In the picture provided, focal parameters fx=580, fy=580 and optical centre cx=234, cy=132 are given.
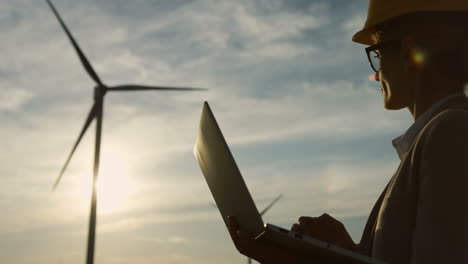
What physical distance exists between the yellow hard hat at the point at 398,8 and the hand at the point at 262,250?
182 cm

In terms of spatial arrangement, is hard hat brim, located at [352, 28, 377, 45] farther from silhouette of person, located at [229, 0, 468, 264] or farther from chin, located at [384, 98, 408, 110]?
chin, located at [384, 98, 408, 110]

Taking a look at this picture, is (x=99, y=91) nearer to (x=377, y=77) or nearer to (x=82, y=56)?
(x=82, y=56)

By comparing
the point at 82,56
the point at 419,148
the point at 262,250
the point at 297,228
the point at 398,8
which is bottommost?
the point at 262,250

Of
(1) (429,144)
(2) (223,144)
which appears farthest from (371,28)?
(2) (223,144)

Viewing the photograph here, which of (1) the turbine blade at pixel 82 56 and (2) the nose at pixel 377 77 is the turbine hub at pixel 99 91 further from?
(2) the nose at pixel 377 77

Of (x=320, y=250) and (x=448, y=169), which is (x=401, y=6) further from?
(x=320, y=250)

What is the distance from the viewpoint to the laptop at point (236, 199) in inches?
122

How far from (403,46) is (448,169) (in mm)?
1213

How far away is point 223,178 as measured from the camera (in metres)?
3.92

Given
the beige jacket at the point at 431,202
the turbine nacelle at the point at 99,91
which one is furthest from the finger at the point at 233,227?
the turbine nacelle at the point at 99,91

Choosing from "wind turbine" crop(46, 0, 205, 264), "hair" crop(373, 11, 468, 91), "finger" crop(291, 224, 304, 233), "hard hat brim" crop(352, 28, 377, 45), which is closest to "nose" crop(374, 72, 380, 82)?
"hard hat brim" crop(352, 28, 377, 45)

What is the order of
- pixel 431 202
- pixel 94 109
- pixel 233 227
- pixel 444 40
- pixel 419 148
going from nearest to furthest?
1. pixel 431 202
2. pixel 419 148
3. pixel 233 227
4. pixel 444 40
5. pixel 94 109

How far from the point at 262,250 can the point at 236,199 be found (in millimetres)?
353

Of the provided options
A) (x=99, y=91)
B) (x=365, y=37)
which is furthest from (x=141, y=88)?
(x=365, y=37)
